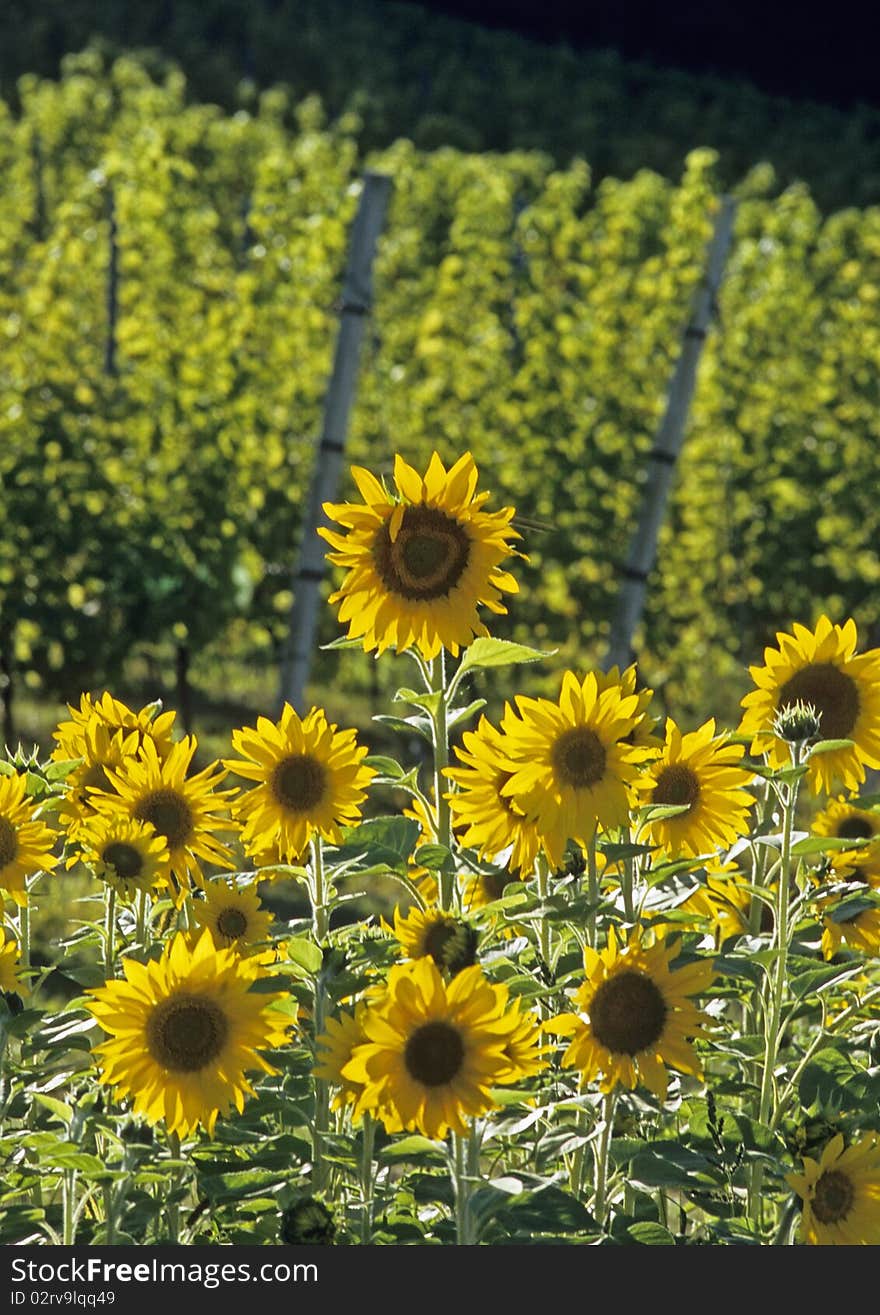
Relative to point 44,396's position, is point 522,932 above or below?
below

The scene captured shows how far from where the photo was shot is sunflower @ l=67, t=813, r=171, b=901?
195 centimetres

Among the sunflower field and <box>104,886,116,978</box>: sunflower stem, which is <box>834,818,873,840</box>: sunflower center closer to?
the sunflower field

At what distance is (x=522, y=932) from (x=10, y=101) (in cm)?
2506

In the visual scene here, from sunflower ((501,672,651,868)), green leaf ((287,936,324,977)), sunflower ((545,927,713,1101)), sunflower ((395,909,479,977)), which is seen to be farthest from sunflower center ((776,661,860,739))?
green leaf ((287,936,324,977))

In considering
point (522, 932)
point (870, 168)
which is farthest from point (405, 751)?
point (870, 168)

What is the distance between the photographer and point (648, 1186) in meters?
1.77

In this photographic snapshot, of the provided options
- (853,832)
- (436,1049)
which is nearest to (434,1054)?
(436,1049)

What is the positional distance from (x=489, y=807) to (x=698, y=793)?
277mm

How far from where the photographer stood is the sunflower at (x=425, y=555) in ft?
5.96

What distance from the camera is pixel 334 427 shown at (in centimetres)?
579

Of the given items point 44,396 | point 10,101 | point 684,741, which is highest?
point 10,101

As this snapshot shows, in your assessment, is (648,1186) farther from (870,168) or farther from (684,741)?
(870,168)

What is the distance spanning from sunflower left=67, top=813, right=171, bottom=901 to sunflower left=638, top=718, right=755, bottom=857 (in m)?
0.56

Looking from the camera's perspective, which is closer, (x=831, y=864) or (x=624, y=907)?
(x=624, y=907)
